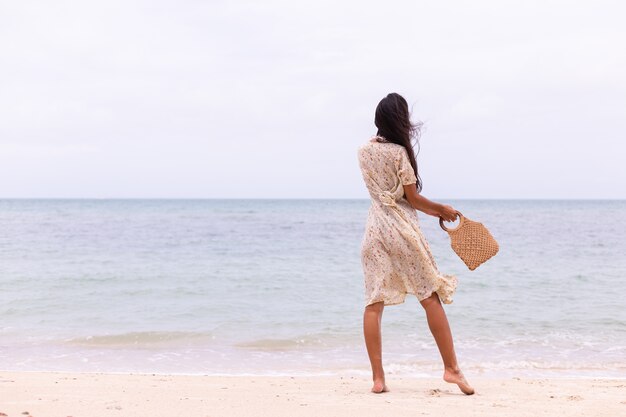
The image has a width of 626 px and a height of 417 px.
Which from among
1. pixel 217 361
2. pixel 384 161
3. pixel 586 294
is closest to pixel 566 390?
pixel 384 161

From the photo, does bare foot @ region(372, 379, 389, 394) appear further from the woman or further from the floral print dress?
the floral print dress

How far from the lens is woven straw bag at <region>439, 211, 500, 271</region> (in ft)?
13.6

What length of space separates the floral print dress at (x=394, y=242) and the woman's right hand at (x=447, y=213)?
0.17 m

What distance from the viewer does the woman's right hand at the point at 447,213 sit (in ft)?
13.0

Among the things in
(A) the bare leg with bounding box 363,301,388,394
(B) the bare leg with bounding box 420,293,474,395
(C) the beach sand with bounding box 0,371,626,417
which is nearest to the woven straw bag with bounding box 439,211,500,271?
(B) the bare leg with bounding box 420,293,474,395

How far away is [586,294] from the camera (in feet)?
34.3

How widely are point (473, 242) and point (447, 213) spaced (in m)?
0.31

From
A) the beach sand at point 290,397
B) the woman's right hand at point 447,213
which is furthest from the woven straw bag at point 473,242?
the beach sand at point 290,397

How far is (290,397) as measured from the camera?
4195 millimetres

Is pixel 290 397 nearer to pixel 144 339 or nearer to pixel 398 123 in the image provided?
pixel 398 123

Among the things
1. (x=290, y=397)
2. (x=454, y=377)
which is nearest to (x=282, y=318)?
(x=290, y=397)

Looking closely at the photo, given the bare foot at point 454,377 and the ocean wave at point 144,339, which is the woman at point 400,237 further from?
the ocean wave at point 144,339

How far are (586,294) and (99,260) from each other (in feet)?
33.4

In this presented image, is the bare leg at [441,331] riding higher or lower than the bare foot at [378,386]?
higher
